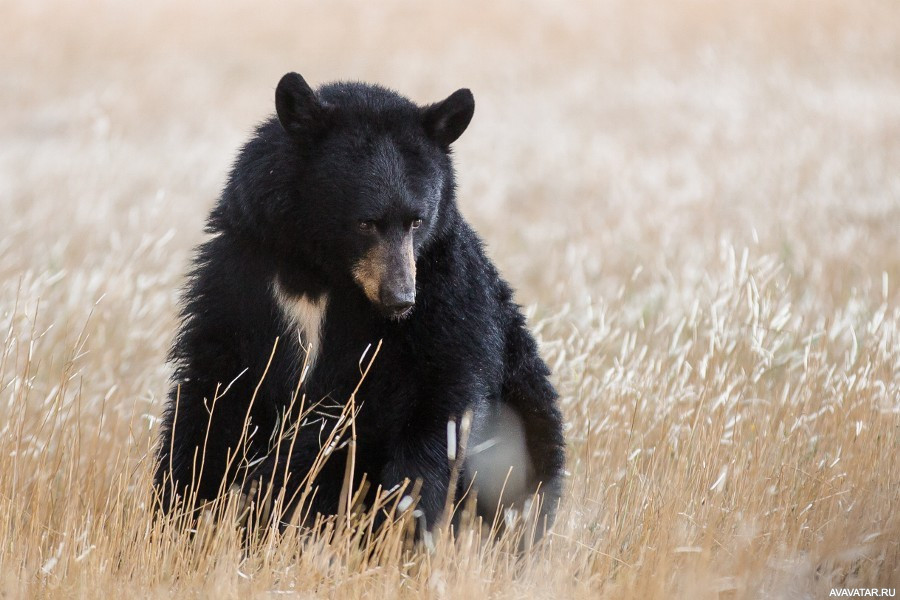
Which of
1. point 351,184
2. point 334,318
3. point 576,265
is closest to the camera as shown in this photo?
point 351,184

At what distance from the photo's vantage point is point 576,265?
773 centimetres

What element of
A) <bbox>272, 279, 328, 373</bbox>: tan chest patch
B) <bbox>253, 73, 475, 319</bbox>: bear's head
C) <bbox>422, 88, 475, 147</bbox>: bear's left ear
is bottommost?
<bbox>272, 279, 328, 373</bbox>: tan chest patch

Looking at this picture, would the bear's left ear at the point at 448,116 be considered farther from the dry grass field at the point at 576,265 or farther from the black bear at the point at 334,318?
the dry grass field at the point at 576,265

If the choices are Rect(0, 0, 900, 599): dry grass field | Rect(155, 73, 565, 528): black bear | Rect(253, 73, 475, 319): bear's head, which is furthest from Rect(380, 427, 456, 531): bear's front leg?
Rect(253, 73, 475, 319): bear's head

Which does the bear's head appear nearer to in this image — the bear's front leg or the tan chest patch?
the tan chest patch

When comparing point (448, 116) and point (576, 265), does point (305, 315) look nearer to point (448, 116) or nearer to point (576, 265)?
point (448, 116)

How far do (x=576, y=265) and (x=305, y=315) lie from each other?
433cm

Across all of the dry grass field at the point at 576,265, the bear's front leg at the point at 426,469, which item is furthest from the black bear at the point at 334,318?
the dry grass field at the point at 576,265

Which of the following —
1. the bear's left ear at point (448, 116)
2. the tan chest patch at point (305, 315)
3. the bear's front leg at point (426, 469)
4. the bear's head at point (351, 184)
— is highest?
the bear's left ear at point (448, 116)

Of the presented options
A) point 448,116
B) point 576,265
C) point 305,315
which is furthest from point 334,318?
point 576,265

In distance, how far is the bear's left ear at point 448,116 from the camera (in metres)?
3.67

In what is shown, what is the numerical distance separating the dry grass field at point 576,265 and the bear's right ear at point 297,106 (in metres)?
1.10

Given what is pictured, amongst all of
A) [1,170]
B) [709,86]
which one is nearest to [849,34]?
[709,86]

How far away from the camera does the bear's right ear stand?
11.2 feet
